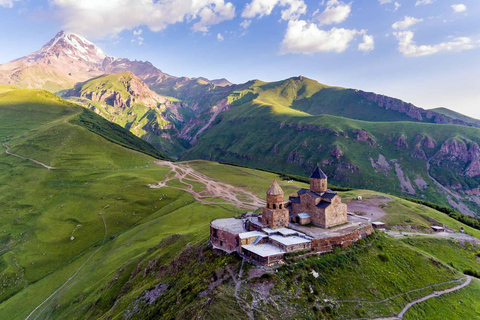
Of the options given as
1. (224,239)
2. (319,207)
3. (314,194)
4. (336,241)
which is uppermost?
(314,194)

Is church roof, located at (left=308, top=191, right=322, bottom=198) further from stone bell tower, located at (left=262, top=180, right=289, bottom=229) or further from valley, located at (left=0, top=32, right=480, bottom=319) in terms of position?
valley, located at (left=0, top=32, right=480, bottom=319)

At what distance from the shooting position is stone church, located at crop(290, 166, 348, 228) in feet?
178

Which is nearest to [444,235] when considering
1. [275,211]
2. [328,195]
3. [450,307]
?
[450,307]

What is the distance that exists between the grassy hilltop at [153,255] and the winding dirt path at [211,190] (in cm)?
184

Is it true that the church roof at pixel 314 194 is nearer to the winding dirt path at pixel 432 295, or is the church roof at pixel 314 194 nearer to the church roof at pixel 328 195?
the church roof at pixel 328 195

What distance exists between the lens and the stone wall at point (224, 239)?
159 ft

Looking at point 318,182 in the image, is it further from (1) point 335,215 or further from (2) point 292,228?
(2) point 292,228

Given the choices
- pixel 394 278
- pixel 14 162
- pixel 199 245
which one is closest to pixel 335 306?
pixel 394 278

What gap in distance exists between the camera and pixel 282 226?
177 ft

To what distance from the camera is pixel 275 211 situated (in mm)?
52844

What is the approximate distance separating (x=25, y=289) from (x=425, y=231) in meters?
130

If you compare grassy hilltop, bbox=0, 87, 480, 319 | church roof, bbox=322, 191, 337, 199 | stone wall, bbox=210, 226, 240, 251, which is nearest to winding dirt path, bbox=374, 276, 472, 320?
grassy hilltop, bbox=0, 87, 480, 319

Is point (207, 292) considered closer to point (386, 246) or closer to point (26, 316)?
point (386, 246)

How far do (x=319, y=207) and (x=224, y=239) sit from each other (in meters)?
21.8
